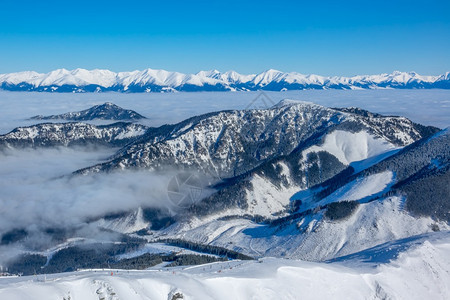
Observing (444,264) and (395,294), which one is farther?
(444,264)

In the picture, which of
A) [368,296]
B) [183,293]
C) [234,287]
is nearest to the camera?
[183,293]

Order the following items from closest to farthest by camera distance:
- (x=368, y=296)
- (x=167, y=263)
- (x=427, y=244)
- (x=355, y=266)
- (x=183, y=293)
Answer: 1. (x=183, y=293)
2. (x=368, y=296)
3. (x=355, y=266)
4. (x=427, y=244)
5. (x=167, y=263)

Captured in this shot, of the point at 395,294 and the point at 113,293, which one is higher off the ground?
the point at 113,293

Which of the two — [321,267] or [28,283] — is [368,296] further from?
[28,283]

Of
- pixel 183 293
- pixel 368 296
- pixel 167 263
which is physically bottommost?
pixel 167 263

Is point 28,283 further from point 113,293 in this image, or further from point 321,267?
point 321,267

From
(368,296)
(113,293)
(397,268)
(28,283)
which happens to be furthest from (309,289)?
(28,283)
